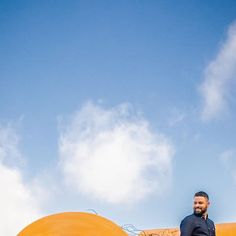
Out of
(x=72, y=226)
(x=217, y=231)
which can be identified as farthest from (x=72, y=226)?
(x=217, y=231)

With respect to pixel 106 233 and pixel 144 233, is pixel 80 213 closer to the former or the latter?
pixel 106 233

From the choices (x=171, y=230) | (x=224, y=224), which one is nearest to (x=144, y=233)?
(x=171, y=230)

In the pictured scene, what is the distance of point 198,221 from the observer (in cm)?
517

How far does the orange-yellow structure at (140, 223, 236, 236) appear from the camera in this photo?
780cm

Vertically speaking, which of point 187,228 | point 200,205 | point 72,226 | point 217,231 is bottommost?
point 187,228

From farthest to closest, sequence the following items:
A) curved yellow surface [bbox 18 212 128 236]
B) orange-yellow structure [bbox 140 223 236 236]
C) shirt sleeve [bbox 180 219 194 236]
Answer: orange-yellow structure [bbox 140 223 236 236]
curved yellow surface [bbox 18 212 128 236]
shirt sleeve [bbox 180 219 194 236]

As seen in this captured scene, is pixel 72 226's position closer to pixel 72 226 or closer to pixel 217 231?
pixel 72 226

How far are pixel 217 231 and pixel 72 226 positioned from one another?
342 centimetres

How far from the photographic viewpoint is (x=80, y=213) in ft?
19.0

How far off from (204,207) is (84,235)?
148 cm

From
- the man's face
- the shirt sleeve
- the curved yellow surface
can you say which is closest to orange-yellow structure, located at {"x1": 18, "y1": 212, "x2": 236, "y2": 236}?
the curved yellow surface

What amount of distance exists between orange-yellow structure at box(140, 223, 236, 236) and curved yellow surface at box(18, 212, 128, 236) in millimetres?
2225

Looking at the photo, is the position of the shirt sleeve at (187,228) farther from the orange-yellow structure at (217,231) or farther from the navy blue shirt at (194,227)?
the orange-yellow structure at (217,231)

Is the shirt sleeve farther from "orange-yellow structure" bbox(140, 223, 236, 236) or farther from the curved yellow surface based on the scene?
"orange-yellow structure" bbox(140, 223, 236, 236)
